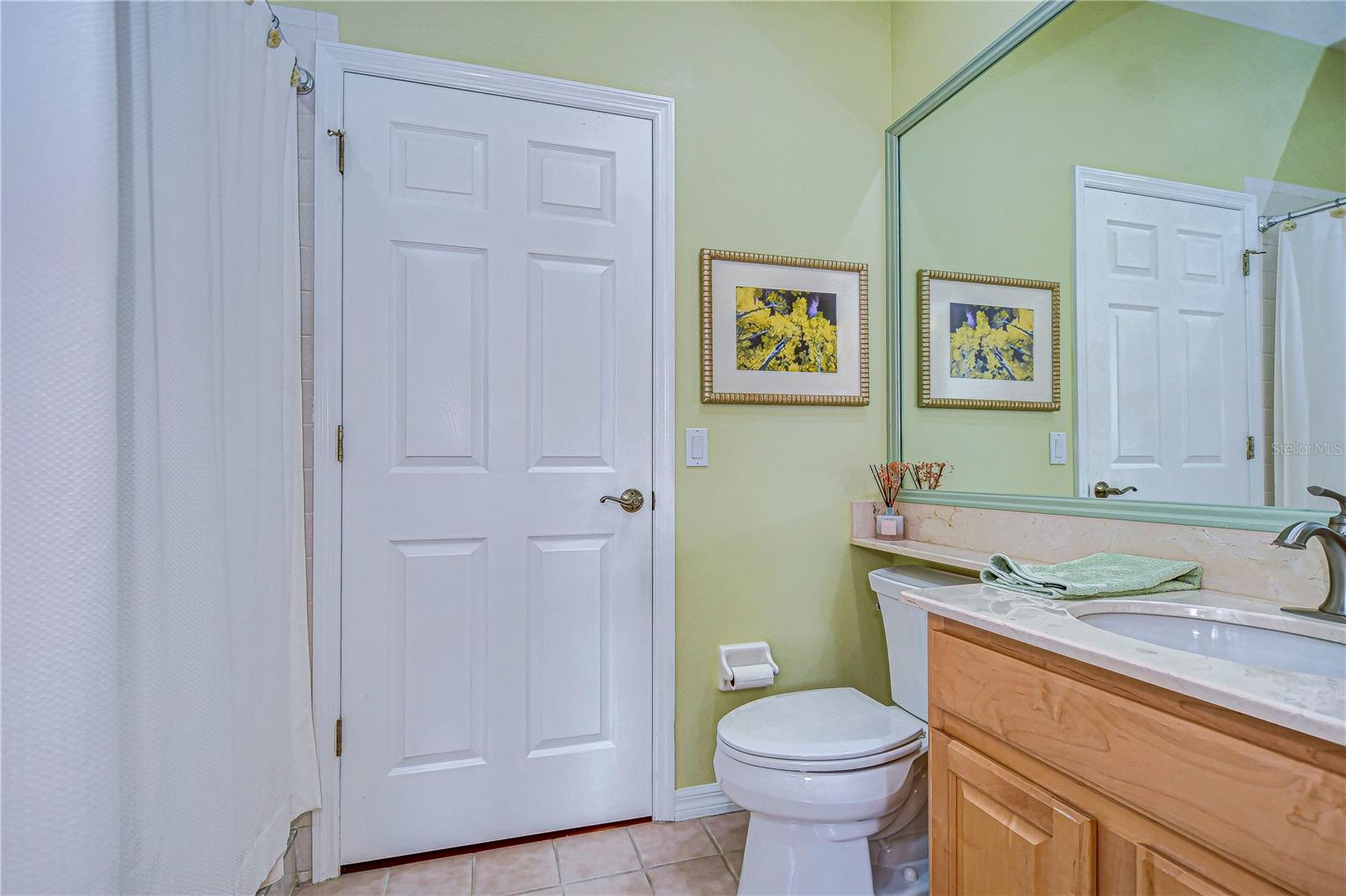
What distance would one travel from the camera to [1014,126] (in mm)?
1653

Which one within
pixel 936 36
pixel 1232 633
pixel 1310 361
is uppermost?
pixel 936 36

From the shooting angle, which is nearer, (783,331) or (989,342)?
(989,342)

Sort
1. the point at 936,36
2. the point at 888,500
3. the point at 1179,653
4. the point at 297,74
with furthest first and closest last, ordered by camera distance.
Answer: the point at 888,500
the point at 936,36
the point at 297,74
the point at 1179,653

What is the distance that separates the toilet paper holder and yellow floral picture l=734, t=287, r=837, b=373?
837 mm

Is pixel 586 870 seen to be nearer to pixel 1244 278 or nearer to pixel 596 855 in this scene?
pixel 596 855

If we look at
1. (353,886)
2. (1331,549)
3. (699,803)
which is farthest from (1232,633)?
(353,886)

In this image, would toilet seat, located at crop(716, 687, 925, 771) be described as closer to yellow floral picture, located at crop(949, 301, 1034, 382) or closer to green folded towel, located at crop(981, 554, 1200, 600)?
green folded towel, located at crop(981, 554, 1200, 600)

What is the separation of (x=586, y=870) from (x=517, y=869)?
0.18 meters

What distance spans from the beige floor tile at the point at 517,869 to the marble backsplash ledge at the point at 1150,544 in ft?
4.51

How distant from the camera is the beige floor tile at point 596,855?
5.18ft

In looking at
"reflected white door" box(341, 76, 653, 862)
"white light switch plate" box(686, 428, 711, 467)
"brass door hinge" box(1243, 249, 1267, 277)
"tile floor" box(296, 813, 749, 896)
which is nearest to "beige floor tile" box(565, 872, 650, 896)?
"tile floor" box(296, 813, 749, 896)

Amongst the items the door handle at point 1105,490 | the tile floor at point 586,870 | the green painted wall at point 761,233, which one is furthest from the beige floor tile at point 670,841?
the door handle at point 1105,490

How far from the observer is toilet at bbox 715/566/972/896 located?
1.31 metres

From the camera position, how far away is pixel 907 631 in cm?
165
